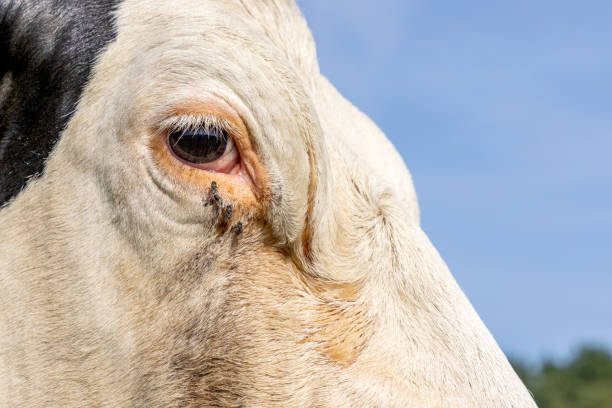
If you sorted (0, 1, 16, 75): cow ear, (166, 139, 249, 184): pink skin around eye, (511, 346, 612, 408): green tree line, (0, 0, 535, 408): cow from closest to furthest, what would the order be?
(0, 0, 535, 408): cow, (166, 139, 249, 184): pink skin around eye, (0, 1, 16, 75): cow ear, (511, 346, 612, 408): green tree line

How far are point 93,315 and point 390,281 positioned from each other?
1.04 metres

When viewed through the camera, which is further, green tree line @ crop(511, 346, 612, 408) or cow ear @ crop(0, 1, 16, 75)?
green tree line @ crop(511, 346, 612, 408)

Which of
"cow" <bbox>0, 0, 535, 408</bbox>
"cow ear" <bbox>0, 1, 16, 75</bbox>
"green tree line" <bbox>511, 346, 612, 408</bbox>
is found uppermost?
"green tree line" <bbox>511, 346, 612, 408</bbox>

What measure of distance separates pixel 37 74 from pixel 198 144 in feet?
2.16

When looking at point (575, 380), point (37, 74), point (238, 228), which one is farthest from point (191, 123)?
point (575, 380)

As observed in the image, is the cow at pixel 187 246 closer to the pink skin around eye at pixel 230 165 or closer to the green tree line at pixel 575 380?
the pink skin around eye at pixel 230 165

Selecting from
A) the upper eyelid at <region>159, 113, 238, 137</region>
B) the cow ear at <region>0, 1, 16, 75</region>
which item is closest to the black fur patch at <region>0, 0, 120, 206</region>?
the cow ear at <region>0, 1, 16, 75</region>

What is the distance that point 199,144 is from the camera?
124 inches

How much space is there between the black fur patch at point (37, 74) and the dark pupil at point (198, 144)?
43 centimetres

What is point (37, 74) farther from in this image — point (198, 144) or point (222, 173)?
point (222, 173)

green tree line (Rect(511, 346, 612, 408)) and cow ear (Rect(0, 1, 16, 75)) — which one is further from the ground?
green tree line (Rect(511, 346, 612, 408))

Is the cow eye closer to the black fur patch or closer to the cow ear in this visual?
the black fur patch

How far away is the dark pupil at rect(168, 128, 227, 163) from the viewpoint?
3117 millimetres

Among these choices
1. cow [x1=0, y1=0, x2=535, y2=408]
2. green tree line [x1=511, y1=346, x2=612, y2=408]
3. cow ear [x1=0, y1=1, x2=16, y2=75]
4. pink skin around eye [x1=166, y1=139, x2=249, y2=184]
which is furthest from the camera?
green tree line [x1=511, y1=346, x2=612, y2=408]
